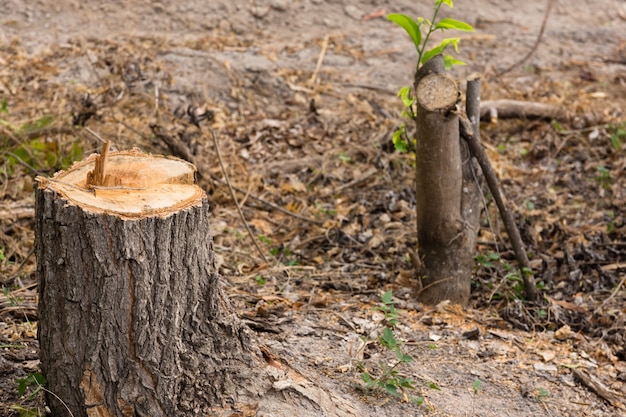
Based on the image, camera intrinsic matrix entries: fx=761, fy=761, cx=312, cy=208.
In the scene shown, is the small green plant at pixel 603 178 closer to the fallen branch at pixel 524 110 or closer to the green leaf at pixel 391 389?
the fallen branch at pixel 524 110

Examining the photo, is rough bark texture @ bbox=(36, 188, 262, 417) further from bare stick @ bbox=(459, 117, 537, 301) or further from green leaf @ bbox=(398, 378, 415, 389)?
bare stick @ bbox=(459, 117, 537, 301)

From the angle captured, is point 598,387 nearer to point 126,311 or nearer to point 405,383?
point 405,383

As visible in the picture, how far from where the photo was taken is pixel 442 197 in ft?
12.6

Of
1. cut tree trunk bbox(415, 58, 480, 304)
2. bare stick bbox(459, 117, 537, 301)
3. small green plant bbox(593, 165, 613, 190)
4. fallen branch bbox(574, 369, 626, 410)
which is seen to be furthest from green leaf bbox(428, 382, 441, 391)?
small green plant bbox(593, 165, 613, 190)

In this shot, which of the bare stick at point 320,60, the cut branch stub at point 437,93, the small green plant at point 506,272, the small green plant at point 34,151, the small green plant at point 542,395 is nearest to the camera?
the small green plant at point 542,395

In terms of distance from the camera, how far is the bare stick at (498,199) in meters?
3.83

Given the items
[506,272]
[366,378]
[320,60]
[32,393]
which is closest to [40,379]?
[32,393]

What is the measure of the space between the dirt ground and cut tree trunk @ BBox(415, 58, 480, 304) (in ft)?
0.65

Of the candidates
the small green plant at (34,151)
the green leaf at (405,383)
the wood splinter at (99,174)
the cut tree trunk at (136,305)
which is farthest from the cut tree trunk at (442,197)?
the small green plant at (34,151)

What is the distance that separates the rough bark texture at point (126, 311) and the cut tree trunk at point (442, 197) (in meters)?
1.51

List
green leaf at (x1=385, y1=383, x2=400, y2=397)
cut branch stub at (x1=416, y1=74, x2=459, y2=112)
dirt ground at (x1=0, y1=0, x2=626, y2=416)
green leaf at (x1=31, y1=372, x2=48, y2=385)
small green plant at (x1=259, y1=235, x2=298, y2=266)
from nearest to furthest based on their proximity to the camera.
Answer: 1. green leaf at (x1=31, y1=372, x2=48, y2=385)
2. green leaf at (x1=385, y1=383, x2=400, y2=397)
3. dirt ground at (x1=0, y1=0, x2=626, y2=416)
4. cut branch stub at (x1=416, y1=74, x2=459, y2=112)
5. small green plant at (x1=259, y1=235, x2=298, y2=266)

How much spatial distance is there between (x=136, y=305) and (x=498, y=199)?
215 cm

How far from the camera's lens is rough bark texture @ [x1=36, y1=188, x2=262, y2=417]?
7.89ft

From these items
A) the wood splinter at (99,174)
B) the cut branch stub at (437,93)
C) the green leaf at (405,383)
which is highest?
the cut branch stub at (437,93)
